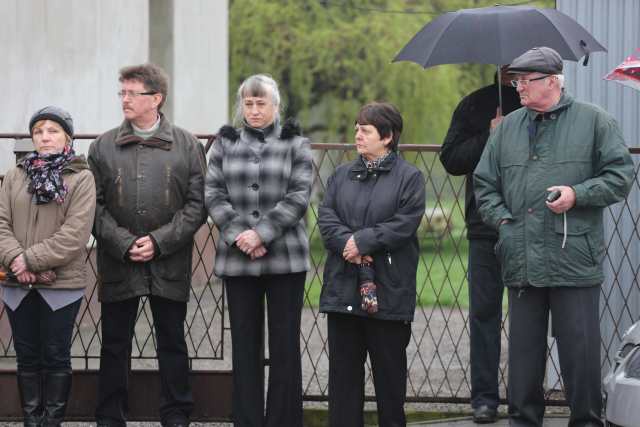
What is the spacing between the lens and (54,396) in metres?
6.14

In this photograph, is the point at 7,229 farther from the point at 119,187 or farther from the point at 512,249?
the point at 512,249

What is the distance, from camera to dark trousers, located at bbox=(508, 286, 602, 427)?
561 cm

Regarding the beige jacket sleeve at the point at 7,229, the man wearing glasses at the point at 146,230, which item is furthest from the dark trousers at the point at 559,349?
the beige jacket sleeve at the point at 7,229

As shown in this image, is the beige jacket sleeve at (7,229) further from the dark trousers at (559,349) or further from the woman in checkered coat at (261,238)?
the dark trousers at (559,349)

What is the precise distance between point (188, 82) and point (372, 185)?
8634 millimetres

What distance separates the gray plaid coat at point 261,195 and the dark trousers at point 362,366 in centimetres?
40

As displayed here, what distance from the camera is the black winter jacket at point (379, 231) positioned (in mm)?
5828

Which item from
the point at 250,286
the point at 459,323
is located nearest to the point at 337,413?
the point at 250,286

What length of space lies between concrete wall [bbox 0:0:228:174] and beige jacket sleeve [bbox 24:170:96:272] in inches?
150

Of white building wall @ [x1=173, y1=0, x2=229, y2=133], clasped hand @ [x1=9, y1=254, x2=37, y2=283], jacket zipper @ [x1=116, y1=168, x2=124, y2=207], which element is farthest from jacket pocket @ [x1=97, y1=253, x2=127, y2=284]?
white building wall @ [x1=173, y1=0, x2=229, y2=133]

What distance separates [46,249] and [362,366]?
64.8 inches

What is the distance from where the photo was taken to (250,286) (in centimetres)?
611

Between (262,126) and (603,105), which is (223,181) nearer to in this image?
(262,126)

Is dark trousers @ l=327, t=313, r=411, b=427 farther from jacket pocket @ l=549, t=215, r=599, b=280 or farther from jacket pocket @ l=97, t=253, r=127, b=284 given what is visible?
jacket pocket @ l=97, t=253, r=127, b=284
